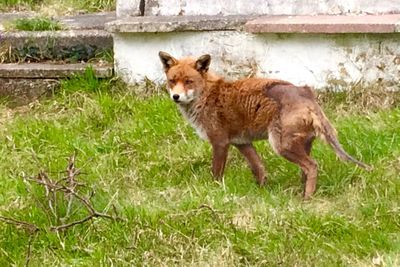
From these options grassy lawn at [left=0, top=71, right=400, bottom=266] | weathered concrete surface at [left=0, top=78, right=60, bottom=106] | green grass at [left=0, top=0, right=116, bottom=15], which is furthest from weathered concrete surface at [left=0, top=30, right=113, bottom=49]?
green grass at [left=0, top=0, right=116, bottom=15]

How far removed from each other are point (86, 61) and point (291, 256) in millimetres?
4111

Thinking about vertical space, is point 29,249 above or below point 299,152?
below

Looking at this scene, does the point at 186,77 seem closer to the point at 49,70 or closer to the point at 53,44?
the point at 49,70


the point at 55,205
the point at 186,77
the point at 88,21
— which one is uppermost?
the point at 186,77

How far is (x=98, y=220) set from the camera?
598 cm

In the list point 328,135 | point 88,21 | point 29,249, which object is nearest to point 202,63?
point 328,135

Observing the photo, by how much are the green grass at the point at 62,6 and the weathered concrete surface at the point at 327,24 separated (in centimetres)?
273

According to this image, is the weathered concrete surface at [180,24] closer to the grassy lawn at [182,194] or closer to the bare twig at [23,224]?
the grassy lawn at [182,194]

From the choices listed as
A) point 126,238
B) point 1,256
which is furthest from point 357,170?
point 1,256

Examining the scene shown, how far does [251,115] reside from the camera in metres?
6.66

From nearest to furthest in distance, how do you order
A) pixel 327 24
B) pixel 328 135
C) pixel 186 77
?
pixel 328 135 < pixel 186 77 < pixel 327 24

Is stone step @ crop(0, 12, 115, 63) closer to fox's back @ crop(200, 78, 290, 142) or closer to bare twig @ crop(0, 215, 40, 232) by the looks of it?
fox's back @ crop(200, 78, 290, 142)

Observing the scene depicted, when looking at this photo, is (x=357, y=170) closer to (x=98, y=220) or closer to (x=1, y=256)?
(x=98, y=220)

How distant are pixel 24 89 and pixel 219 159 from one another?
8.77 ft
